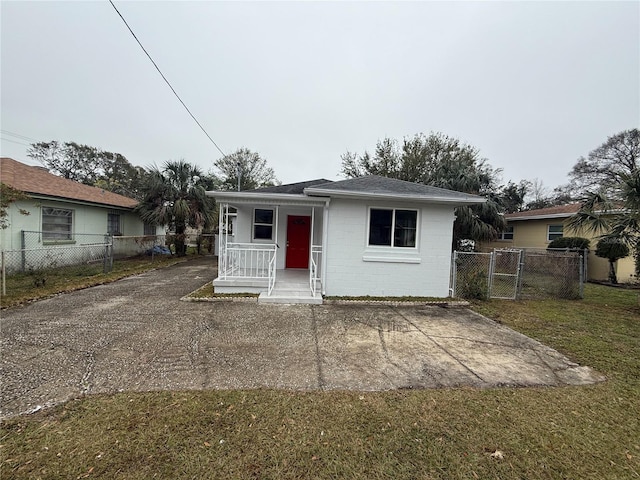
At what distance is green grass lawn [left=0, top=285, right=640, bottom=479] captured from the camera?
77.6 inches

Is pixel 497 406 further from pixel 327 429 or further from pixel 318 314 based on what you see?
pixel 318 314

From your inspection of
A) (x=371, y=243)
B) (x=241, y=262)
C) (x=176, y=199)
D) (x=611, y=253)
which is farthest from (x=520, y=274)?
(x=176, y=199)

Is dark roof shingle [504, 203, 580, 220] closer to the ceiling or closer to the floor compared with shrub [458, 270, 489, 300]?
closer to the ceiling

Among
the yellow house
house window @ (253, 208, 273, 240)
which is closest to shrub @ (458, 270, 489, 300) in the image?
the yellow house

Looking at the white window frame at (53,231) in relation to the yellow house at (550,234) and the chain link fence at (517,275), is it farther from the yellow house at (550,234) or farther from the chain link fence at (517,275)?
the yellow house at (550,234)

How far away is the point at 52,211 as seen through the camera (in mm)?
10742

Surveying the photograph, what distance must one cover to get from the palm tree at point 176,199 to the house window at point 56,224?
3.04 meters

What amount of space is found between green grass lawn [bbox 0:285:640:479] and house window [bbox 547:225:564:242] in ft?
46.8

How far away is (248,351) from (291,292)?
2.93 m

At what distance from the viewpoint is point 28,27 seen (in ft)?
26.1

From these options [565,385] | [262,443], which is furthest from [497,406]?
[262,443]

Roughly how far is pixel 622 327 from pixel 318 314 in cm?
650

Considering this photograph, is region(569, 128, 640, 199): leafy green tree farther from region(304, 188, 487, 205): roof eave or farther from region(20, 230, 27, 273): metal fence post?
region(20, 230, 27, 273): metal fence post

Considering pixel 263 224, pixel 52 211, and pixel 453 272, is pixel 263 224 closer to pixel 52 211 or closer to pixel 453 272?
pixel 453 272
